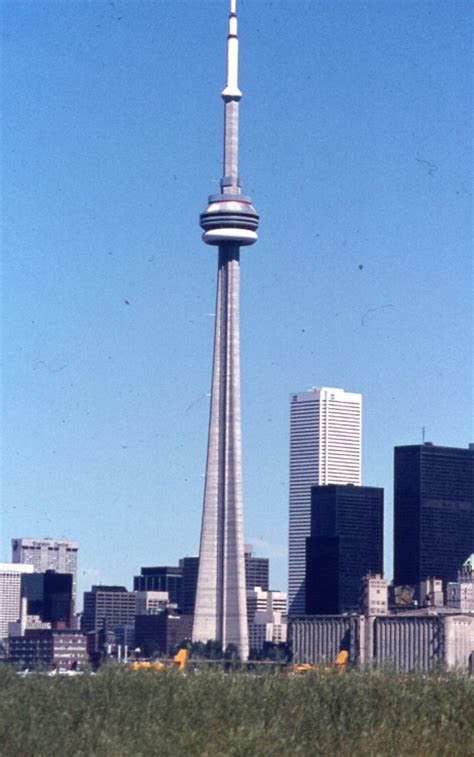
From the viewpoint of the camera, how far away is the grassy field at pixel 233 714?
6931 centimetres

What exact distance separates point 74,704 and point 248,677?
1182cm

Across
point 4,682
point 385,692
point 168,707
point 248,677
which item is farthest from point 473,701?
point 4,682

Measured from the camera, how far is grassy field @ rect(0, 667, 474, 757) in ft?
227

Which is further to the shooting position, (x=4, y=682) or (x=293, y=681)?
(x=293, y=681)

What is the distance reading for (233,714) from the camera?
76375 millimetres

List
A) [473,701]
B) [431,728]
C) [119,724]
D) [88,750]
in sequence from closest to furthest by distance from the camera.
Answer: [88,750], [119,724], [431,728], [473,701]

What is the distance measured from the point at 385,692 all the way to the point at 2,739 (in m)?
20.6

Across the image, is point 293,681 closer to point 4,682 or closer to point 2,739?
point 4,682

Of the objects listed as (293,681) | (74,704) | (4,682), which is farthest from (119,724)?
(293,681)

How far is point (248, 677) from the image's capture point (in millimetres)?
83438

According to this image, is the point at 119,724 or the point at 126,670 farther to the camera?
the point at 126,670

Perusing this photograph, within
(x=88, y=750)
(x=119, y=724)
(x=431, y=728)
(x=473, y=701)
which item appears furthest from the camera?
(x=473, y=701)

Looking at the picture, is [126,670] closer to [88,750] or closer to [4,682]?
[4,682]

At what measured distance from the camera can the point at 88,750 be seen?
67438 mm
